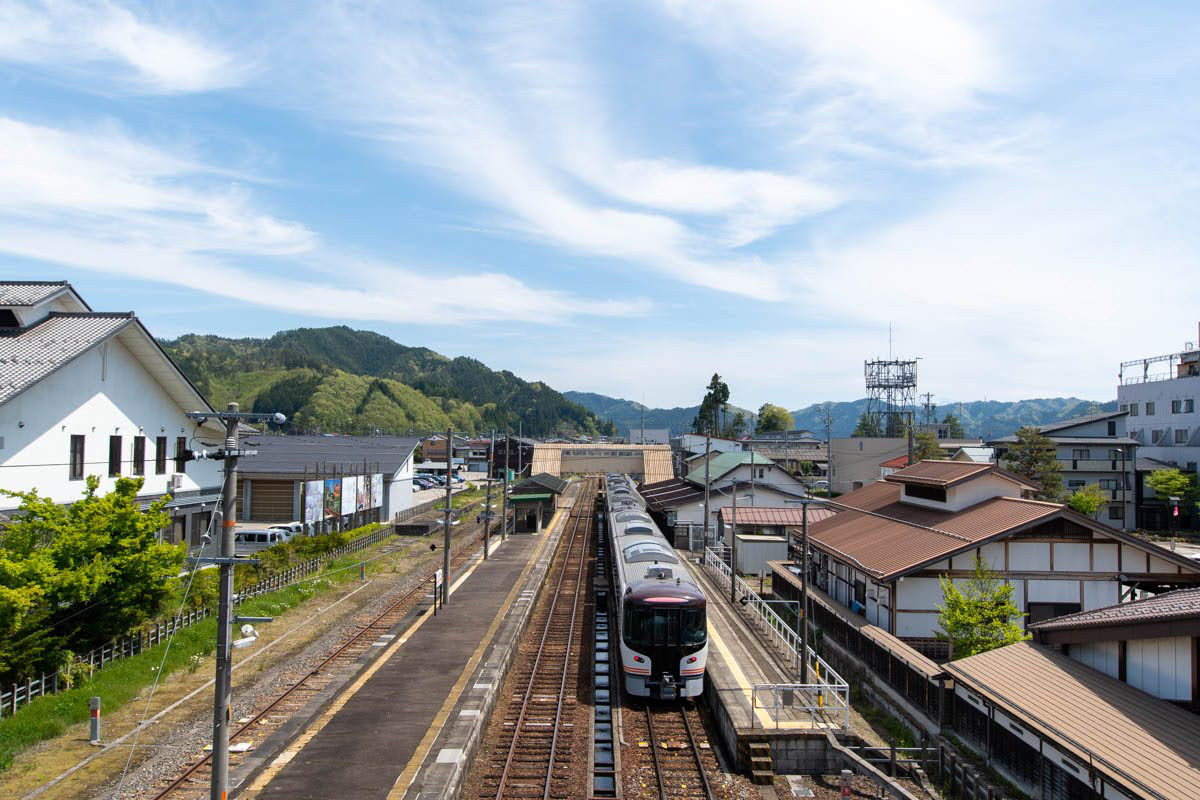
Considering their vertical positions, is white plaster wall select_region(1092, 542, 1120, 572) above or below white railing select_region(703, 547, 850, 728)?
above

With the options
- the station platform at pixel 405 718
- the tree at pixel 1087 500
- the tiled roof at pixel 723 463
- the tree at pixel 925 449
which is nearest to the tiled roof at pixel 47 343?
the station platform at pixel 405 718

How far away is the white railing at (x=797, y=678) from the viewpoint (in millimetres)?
14836

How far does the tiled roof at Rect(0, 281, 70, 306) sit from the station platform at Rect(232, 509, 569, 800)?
14.9 meters

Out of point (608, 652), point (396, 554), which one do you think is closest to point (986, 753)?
point (608, 652)

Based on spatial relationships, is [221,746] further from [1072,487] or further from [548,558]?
[1072,487]

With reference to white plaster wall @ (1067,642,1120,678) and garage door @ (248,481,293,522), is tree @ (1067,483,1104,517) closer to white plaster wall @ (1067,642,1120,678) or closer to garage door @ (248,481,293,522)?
white plaster wall @ (1067,642,1120,678)

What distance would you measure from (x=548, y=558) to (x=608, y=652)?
1384cm

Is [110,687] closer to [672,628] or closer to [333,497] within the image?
[672,628]

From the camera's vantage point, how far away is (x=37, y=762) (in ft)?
41.6

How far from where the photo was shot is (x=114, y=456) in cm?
2380

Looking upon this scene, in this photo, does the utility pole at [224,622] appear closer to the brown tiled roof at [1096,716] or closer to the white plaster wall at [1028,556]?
the brown tiled roof at [1096,716]

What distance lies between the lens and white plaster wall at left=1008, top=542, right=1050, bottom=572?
20.8 m

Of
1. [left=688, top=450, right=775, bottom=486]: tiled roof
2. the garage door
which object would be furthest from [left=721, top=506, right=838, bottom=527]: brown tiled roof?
the garage door

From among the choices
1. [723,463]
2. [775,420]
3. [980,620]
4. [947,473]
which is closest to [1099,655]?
[980,620]
